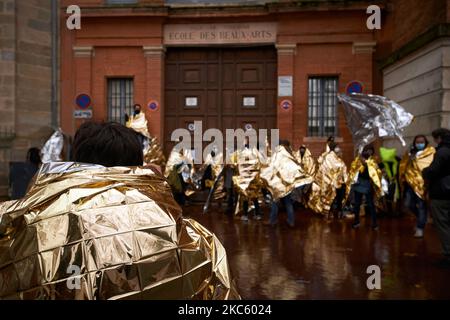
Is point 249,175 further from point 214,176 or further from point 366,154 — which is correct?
point 366,154

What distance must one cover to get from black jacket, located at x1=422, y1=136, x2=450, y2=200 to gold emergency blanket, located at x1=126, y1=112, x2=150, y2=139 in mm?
9202

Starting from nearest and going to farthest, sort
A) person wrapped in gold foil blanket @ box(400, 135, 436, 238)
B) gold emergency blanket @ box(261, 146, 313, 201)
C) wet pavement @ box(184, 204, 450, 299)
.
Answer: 1. wet pavement @ box(184, 204, 450, 299)
2. person wrapped in gold foil blanket @ box(400, 135, 436, 238)
3. gold emergency blanket @ box(261, 146, 313, 201)

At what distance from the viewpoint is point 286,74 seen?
47.5 feet

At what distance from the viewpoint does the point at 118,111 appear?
1544cm

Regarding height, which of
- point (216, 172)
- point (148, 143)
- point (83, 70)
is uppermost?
point (83, 70)

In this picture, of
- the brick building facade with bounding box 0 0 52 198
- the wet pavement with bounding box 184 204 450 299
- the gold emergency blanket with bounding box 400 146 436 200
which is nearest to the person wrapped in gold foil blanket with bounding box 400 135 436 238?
the gold emergency blanket with bounding box 400 146 436 200

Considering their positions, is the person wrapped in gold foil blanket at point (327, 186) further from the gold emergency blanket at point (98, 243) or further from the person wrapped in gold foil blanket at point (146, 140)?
the gold emergency blanket at point (98, 243)

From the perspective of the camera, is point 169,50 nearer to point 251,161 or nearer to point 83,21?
point 83,21

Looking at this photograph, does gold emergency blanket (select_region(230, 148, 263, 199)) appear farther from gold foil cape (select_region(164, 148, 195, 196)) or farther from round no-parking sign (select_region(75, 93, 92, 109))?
round no-parking sign (select_region(75, 93, 92, 109))

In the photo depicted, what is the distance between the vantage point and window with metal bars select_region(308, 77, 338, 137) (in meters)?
14.6

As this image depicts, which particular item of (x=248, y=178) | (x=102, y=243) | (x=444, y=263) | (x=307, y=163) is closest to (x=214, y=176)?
(x=248, y=178)

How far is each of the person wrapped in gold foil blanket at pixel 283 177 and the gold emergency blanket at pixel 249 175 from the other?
1.97ft

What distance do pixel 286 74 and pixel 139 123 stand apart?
4.85 m
